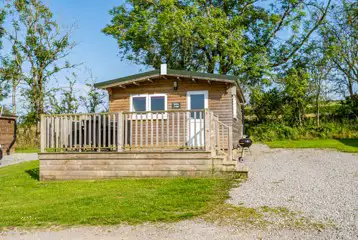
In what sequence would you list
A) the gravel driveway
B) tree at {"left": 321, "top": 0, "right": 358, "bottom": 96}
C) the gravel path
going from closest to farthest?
the gravel driveway
the gravel path
tree at {"left": 321, "top": 0, "right": 358, "bottom": 96}

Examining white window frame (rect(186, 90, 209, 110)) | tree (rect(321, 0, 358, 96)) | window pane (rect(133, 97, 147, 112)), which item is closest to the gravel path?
white window frame (rect(186, 90, 209, 110))

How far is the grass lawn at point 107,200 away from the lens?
183 inches

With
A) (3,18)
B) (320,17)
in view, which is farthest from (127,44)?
(320,17)

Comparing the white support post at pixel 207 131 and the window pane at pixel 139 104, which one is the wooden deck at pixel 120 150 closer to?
the white support post at pixel 207 131

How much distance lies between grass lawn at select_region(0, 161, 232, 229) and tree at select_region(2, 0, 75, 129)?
17.5 metres

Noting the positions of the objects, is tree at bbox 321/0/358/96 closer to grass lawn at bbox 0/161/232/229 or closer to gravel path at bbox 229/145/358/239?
gravel path at bbox 229/145/358/239

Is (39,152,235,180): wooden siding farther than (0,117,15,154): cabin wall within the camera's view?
No

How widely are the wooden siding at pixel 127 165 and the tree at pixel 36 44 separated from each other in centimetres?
1684

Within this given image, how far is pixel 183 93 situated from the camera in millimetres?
11289

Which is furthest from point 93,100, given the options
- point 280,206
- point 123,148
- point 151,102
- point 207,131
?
point 280,206

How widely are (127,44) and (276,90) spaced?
36.8 feet

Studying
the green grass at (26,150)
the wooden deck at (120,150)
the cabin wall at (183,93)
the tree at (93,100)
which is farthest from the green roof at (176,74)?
the tree at (93,100)

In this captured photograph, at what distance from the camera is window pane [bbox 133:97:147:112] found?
1149cm

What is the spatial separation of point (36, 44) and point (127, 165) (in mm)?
20245
